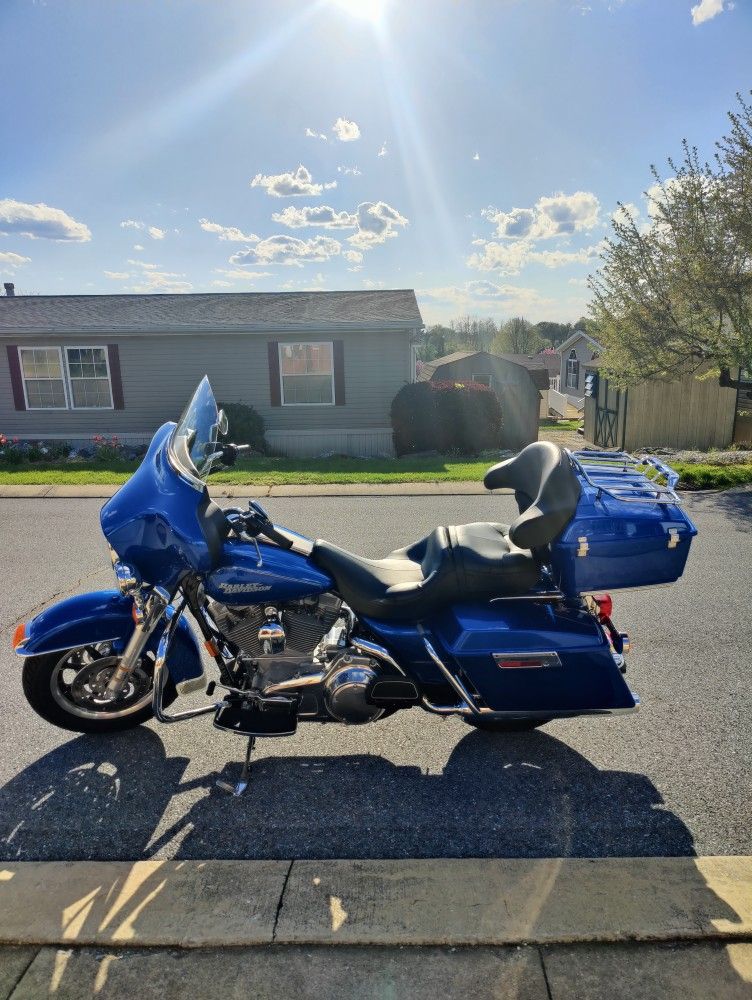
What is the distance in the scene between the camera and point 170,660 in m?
3.13

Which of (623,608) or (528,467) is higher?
(528,467)

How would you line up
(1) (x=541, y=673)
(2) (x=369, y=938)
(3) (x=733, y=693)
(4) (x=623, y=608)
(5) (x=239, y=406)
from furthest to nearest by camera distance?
(5) (x=239, y=406) < (4) (x=623, y=608) < (3) (x=733, y=693) < (1) (x=541, y=673) < (2) (x=369, y=938)

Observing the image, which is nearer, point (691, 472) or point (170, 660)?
point (170, 660)

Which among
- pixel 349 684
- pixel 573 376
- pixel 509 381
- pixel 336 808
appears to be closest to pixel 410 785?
pixel 336 808

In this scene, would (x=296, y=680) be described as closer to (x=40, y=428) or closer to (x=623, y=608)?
(x=623, y=608)

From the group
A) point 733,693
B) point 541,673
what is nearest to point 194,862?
point 541,673

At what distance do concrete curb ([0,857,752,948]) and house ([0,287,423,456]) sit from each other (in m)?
12.2

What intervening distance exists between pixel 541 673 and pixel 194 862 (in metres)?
1.60

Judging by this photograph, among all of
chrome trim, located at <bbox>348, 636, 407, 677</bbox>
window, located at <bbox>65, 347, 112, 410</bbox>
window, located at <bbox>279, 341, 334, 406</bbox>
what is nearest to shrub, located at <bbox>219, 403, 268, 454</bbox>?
window, located at <bbox>279, 341, 334, 406</bbox>

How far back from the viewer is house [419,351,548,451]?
17.5 meters

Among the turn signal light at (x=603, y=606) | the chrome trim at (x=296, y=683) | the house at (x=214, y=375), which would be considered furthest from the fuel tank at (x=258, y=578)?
the house at (x=214, y=375)

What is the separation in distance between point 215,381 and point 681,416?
1297cm

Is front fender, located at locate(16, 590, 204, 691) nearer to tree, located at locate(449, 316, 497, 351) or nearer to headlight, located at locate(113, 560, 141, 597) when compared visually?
headlight, located at locate(113, 560, 141, 597)

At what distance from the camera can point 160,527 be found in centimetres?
279
